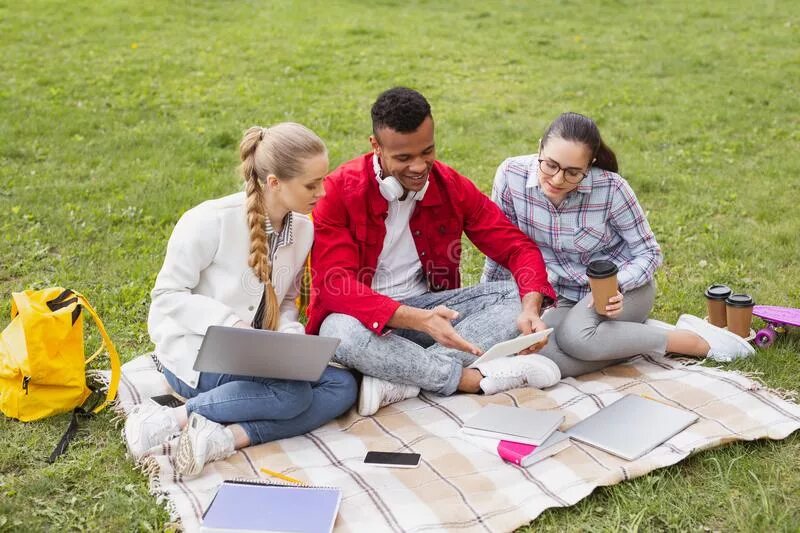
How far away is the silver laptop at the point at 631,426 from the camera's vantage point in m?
3.39

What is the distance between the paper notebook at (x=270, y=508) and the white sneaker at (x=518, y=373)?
117cm

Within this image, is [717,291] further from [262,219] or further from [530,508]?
A: [262,219]

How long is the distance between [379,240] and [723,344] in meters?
1.82

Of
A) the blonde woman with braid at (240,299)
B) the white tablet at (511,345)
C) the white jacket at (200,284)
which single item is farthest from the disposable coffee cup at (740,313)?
the white jacket at (200,284)

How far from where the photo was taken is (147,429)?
135 inches

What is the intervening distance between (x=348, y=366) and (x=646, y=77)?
7767mm

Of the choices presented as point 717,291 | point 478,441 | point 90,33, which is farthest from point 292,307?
point 90,33

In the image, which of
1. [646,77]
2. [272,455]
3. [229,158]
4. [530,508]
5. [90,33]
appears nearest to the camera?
[530,508]

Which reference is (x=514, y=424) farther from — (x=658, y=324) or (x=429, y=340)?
(x=658, y=324)

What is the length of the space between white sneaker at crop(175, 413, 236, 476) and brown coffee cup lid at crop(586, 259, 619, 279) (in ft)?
5.96

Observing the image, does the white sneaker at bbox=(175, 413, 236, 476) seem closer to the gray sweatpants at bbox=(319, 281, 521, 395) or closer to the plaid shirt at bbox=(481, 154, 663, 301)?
the gray sweatpants at bbox=(319, 281, 521, 395)

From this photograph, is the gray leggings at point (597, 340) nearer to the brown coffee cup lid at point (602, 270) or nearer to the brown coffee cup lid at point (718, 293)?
the brown coffee cup lid at point (602, 270)

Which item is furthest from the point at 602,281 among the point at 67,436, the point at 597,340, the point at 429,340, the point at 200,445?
the point at 67,436

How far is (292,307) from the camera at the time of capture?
4023 millimetres
